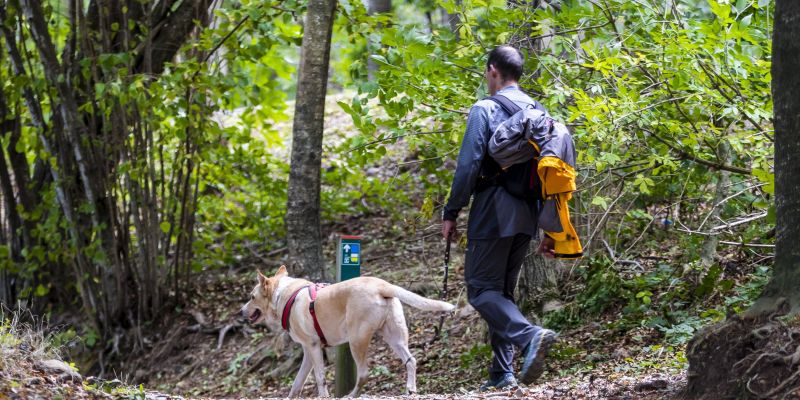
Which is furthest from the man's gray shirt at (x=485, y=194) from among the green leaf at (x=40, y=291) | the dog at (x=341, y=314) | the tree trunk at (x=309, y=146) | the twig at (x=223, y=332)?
the green leaf at (x=40, y=291)

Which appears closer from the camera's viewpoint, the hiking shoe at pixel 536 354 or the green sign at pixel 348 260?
the hiking shoe at pixel 536 354

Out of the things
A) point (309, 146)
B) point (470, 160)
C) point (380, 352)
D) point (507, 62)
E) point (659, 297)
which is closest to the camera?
point (470, 160)

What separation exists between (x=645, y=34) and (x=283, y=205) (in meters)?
6.27

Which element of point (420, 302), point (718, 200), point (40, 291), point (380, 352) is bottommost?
point (380, 352)

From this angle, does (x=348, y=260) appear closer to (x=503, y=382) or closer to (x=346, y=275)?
(x=346, y=275)

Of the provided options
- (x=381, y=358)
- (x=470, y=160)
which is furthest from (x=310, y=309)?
(x=381, y=358)

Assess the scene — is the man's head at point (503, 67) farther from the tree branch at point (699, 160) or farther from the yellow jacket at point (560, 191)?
the tree branch at point (699, 160)

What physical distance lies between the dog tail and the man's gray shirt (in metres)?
0.54

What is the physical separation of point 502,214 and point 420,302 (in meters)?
0.93

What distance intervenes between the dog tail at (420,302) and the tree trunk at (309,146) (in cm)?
199

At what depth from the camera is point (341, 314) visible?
6.66 metres

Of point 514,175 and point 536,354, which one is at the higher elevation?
point 514,175

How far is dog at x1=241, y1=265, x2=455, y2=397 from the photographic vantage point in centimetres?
646

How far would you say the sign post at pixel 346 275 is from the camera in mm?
7004
